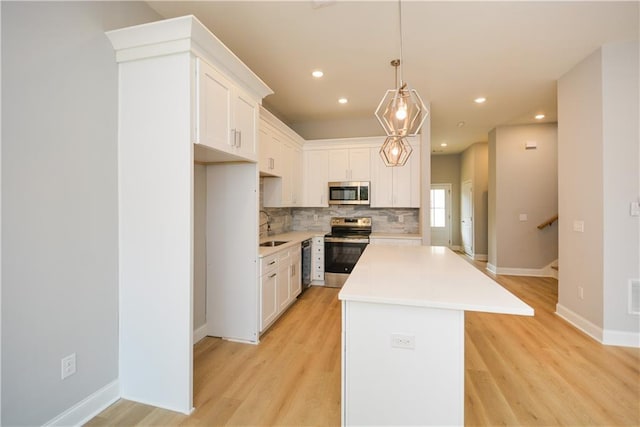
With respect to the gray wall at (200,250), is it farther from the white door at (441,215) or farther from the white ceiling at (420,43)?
the white door at (441,215)

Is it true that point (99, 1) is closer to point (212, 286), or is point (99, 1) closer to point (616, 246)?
point (212, 286)

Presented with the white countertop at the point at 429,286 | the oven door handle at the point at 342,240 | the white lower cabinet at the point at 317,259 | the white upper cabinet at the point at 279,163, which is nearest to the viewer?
the white countertop at the point at 429,286

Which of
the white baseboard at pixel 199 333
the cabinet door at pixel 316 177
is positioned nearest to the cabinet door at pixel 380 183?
the cabinet door at pixel 316 177

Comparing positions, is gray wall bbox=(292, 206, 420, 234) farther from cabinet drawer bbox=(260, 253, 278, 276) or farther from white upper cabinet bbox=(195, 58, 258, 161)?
white upper cabinet bbox=(195, 58, 258, 161)

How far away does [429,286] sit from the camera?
1.60 metres

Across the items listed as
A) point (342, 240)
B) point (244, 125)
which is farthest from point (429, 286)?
point (342, 240)

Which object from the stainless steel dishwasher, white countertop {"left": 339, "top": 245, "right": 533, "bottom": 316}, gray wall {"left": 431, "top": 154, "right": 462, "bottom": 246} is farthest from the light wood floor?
gray wall {"left": 431, "top": 154, "right": 462, "bottom": 246}

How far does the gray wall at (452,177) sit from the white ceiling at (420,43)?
4.17m

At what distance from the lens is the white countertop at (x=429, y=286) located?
1332mm

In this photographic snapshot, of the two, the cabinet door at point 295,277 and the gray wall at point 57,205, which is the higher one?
the gray wall at point 57,205

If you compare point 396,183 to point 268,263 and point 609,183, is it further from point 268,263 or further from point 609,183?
point 268,263

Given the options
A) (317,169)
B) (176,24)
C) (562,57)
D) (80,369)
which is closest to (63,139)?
(176,24)

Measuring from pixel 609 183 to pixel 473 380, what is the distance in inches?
93.3

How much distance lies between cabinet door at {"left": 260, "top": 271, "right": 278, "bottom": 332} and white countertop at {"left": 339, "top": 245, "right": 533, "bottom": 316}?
1114 millimetres
